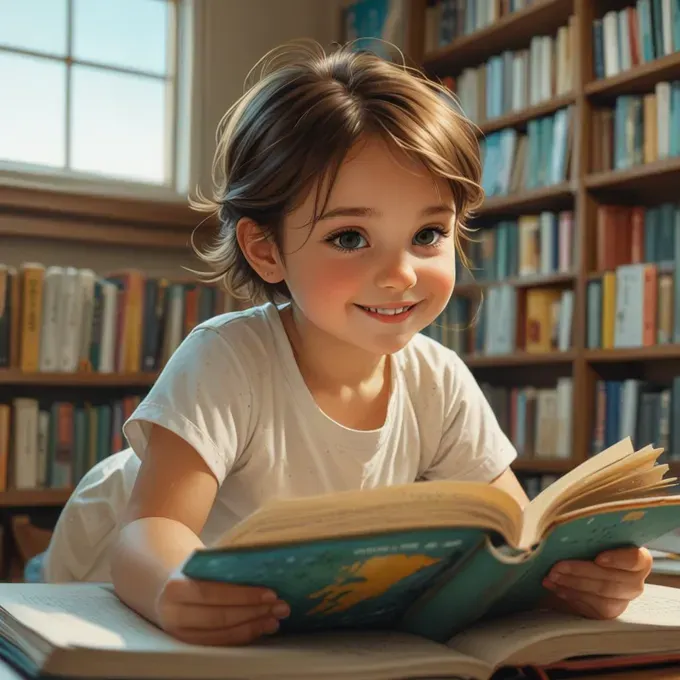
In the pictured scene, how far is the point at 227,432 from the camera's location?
36.1 inches

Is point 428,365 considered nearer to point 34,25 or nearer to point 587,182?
point 587,182

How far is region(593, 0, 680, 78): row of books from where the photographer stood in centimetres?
247

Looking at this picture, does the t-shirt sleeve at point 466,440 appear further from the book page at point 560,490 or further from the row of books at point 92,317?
the row of books at point 92,317

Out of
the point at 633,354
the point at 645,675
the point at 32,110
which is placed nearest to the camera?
the point at 645,675

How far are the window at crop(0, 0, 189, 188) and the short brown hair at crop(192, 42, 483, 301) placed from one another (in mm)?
2300

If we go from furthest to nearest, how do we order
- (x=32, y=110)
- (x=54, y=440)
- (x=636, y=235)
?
(x=32, y=110) → (x=54, y=440) → (x=636, y=235)

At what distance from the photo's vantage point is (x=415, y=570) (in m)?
0.64

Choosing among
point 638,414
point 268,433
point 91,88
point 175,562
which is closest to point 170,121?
point 91,88

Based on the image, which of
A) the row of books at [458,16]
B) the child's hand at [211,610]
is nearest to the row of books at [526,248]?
the row of books at [458,16]

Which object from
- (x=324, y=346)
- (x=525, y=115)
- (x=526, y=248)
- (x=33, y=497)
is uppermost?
(x=525, y=115)

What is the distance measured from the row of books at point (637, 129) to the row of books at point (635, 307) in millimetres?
304

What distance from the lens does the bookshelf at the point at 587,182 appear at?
8.30ft

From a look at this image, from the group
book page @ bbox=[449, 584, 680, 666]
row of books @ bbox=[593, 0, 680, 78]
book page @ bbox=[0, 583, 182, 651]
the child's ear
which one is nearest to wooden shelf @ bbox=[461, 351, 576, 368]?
row of books @ bbox=[593, 0, 680, 78]

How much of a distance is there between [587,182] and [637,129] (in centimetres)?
20
